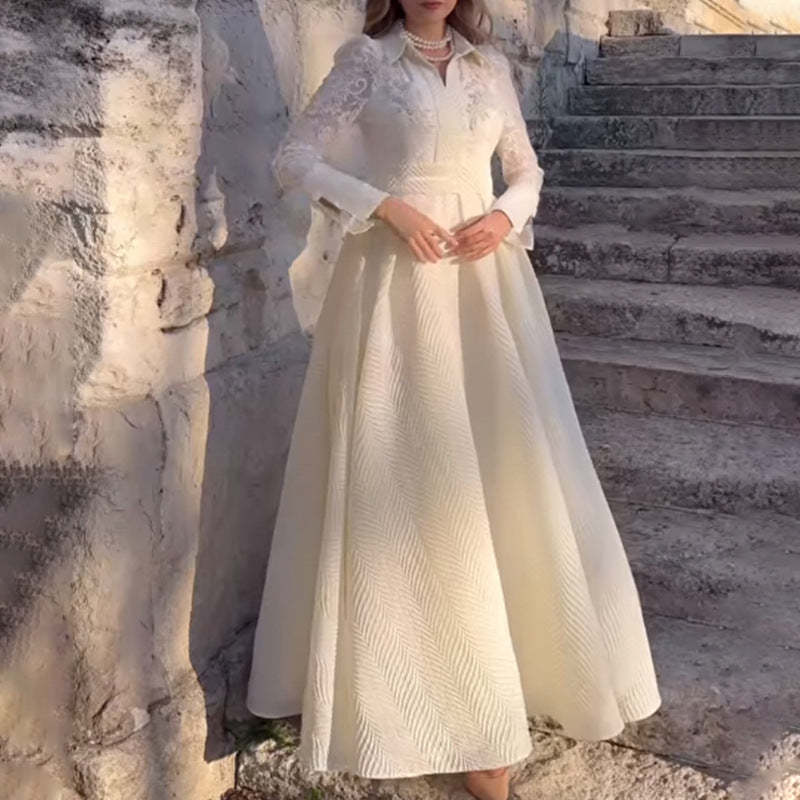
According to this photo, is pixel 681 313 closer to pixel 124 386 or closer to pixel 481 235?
pixel 481 235

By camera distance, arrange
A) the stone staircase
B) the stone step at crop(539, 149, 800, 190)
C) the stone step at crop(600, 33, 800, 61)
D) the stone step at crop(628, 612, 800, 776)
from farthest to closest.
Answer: the stone step at crop(600, 33, 800, 61) → the stone step at crop(539, 149, 800, 190) → the stone staircase → the stone step at crop(628, 612, 800, 776)

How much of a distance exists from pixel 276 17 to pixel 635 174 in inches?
85.7

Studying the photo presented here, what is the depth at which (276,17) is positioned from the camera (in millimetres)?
2299

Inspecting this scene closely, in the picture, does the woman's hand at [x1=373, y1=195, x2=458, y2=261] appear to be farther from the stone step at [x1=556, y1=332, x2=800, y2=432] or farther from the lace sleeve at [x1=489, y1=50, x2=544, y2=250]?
the stone step at [x1=556, y1=332, x2=800, y2=432]

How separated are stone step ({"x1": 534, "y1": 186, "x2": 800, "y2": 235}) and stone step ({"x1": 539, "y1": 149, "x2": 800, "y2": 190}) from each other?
0.04 meters

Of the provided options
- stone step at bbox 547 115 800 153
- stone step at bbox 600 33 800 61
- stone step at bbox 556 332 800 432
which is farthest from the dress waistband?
stone step at bbox 600 33 800 61

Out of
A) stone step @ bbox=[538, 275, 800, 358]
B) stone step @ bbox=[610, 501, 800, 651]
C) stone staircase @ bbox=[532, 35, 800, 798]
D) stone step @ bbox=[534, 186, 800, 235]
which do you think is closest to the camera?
stone staircase @ bbox=[532, 35, 800, 798]

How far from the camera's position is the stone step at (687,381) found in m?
2.97

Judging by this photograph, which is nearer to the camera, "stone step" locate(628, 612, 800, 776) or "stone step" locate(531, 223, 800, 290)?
"stone step" locate(628, 612, 800, 776)

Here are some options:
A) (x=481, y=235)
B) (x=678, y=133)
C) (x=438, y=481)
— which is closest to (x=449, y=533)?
(x=438, y=481)

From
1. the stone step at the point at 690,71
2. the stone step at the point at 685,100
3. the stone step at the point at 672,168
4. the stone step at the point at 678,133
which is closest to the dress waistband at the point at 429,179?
the stone step at the point at 672,168

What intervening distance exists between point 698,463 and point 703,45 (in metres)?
2.88

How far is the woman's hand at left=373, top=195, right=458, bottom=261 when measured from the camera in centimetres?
187

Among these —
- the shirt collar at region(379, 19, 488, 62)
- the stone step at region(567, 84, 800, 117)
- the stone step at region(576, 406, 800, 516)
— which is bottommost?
the stone step at region(576, 406, 800, 516)
